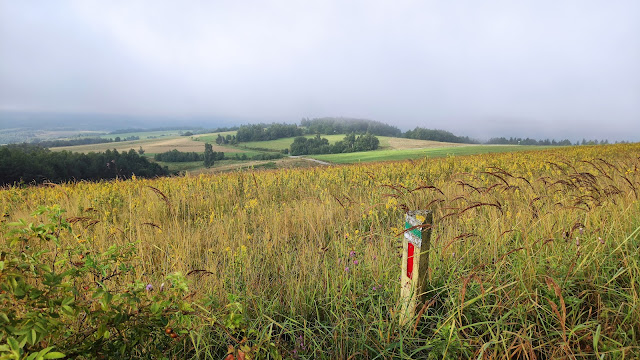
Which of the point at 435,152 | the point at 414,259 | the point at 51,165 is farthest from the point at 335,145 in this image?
the point at 414,259

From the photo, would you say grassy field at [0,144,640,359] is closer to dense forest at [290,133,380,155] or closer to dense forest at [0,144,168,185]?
dense forest at [0,144,168,185]

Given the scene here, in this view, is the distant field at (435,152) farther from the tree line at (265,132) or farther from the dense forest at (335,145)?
the tree line at (265,132)

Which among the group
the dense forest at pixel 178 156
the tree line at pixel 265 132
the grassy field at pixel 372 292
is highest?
the tree line at pixel 265 132

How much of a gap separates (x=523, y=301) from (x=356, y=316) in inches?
45.9

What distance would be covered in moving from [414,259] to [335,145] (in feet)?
291

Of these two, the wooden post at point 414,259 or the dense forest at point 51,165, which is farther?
the dense forest at point 51,165

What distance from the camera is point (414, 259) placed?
187 cm

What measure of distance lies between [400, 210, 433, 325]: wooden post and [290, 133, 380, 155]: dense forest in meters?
77.1

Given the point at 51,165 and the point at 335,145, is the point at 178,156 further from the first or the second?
the point at 335,145

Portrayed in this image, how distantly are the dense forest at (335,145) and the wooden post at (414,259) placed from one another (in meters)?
77.1

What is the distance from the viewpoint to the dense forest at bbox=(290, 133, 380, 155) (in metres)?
80.1

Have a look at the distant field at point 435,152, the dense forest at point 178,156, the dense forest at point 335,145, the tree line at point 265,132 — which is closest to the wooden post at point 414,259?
the distant field at point 435,152

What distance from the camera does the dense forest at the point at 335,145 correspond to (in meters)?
80.1

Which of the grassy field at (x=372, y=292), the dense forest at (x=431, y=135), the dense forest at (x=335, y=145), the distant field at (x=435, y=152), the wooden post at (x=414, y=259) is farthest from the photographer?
the dense forest at (x=431, y=135)
